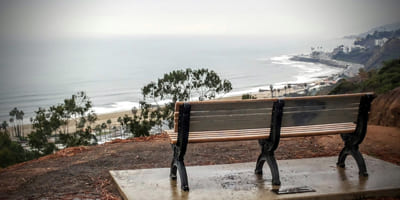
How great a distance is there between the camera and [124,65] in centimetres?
11900

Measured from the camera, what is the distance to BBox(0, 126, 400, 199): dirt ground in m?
5.46

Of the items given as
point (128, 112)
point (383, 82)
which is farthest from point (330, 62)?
point (383, 82)

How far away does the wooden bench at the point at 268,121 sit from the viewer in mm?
4797

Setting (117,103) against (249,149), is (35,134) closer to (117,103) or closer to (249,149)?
(249,149)

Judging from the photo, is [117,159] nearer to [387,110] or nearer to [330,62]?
[387,110]

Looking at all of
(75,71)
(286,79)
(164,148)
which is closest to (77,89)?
(75,71)

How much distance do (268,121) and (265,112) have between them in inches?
4.5

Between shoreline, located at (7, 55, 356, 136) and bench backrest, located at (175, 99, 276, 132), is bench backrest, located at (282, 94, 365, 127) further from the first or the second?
shoreline, located at (7, 55, 356, 136)

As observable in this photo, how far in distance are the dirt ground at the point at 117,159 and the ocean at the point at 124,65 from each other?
158 feet

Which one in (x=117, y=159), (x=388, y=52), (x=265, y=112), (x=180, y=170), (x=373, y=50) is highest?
(x=373, y=50)

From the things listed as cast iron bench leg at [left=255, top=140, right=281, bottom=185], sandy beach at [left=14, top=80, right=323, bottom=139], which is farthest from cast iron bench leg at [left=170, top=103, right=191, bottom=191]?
sandy beach at [left=14, top=80, right=323, bottom=139]

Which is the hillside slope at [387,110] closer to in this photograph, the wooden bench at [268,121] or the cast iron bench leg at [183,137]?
the wooden bench at [268,121]

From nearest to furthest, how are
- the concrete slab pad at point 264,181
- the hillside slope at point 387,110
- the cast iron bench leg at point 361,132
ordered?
1. the concrete slab pad at point 264,181
2. the cast iron bench leg at point 361,132
3. the hillside slope at point 387,110

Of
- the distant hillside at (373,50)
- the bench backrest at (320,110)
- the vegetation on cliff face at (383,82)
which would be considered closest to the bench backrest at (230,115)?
the bench backrest at (320,110)
